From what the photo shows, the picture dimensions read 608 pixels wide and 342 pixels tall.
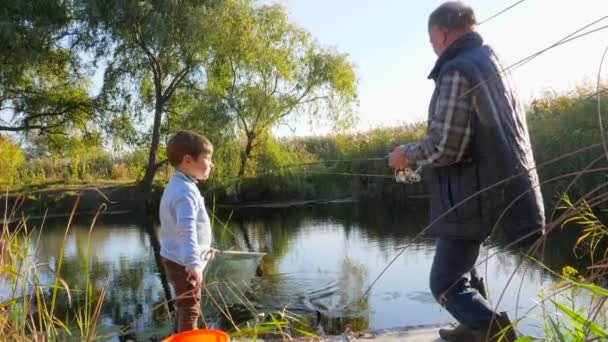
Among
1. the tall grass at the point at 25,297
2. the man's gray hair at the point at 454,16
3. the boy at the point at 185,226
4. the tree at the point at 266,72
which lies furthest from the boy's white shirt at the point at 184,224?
the tree at the point at 266,72

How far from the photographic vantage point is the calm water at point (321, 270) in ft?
14.2

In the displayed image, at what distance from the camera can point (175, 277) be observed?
229 cm

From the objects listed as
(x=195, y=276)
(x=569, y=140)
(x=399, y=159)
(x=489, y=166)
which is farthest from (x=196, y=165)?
(x=569, y=140)

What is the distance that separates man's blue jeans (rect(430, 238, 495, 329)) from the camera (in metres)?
1.83

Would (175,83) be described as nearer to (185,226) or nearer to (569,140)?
(569,140)

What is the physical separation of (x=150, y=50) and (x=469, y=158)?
14.1m

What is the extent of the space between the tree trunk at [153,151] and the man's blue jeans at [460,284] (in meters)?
13.9

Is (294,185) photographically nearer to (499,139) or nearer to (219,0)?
(219,0)

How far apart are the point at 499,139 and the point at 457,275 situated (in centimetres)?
47

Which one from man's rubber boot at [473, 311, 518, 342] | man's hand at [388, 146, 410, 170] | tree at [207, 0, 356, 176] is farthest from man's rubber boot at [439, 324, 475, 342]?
tree at [207, 0, 356, 176]

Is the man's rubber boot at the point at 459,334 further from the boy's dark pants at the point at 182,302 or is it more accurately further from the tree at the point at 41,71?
the tree at the point at 41,71

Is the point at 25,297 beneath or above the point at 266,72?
beneath

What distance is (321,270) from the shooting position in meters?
6.01

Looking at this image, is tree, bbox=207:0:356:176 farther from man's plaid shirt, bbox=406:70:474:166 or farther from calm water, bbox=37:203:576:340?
man's plaid shirt, bbox=406:70:474:166
